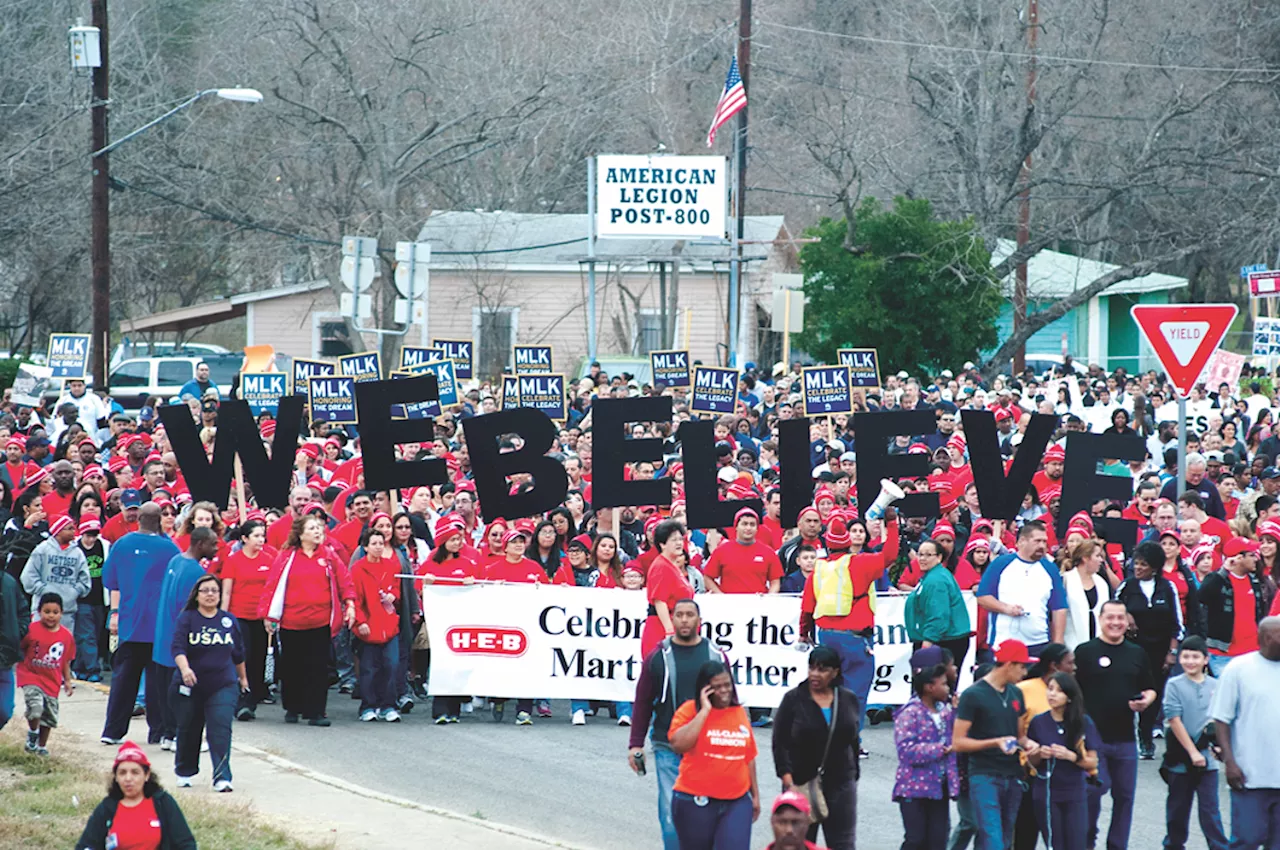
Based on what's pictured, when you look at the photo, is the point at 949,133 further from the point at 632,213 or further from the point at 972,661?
the point at 972,661

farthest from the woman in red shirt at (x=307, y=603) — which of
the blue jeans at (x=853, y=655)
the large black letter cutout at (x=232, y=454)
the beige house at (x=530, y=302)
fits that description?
the beige house at (x=530, y=302)

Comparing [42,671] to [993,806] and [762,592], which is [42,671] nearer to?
[762,592]

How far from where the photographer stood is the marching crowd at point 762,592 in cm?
913

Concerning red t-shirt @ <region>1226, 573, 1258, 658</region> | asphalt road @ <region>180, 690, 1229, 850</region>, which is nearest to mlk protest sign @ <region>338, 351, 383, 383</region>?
asphalt road @ <region>180, 690, 1229, 850</region>

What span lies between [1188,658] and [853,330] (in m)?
25.1

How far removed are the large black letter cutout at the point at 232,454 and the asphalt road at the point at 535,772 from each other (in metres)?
1.80

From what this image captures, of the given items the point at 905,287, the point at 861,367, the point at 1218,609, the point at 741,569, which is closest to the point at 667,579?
the point at 741,569

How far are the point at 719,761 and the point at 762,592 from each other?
18.0 feet

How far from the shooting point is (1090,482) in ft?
46.7

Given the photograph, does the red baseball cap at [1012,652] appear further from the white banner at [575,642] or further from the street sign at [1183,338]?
the street sign at [1183,338]

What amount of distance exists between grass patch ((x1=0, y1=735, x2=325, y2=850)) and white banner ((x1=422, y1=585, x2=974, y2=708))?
3056 mm

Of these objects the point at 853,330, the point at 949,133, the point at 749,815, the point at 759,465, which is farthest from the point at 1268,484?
the point at 949,133

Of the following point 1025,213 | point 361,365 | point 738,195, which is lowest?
point 361,365

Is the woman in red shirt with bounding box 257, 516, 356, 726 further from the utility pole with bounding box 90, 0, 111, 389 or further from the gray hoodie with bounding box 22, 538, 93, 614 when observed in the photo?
the utility pole with bounding box 90, 0, 111, 389
